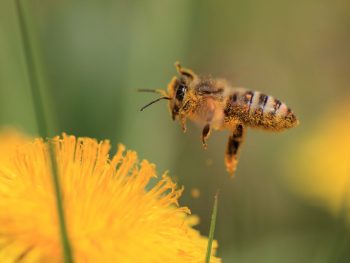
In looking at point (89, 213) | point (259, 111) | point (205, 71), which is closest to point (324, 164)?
point (205, 71)

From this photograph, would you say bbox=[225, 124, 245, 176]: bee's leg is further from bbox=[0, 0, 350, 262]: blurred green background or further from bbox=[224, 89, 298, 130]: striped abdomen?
bbox=[0, 0, 350, 262]: blurred green background

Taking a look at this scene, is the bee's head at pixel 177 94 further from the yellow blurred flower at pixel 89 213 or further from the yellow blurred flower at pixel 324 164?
the yellow blurred flower at pixel 324 164

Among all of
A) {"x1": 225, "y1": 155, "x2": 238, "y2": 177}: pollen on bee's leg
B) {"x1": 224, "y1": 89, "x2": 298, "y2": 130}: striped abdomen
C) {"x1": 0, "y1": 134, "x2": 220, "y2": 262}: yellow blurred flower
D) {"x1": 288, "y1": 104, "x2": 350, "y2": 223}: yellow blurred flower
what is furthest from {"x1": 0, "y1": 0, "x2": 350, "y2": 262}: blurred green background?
{"x1": 0, "y1": 134, "x2": 220, "y2": 262}: yellow blurred flower

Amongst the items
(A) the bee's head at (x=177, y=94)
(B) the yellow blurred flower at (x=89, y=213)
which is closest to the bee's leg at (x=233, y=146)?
(A) the bee's head at (x=177, y=94)

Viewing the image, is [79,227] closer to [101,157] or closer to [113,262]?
[113,262]

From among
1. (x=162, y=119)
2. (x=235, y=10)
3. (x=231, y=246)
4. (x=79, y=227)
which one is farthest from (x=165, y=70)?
(x=79, y=227)
